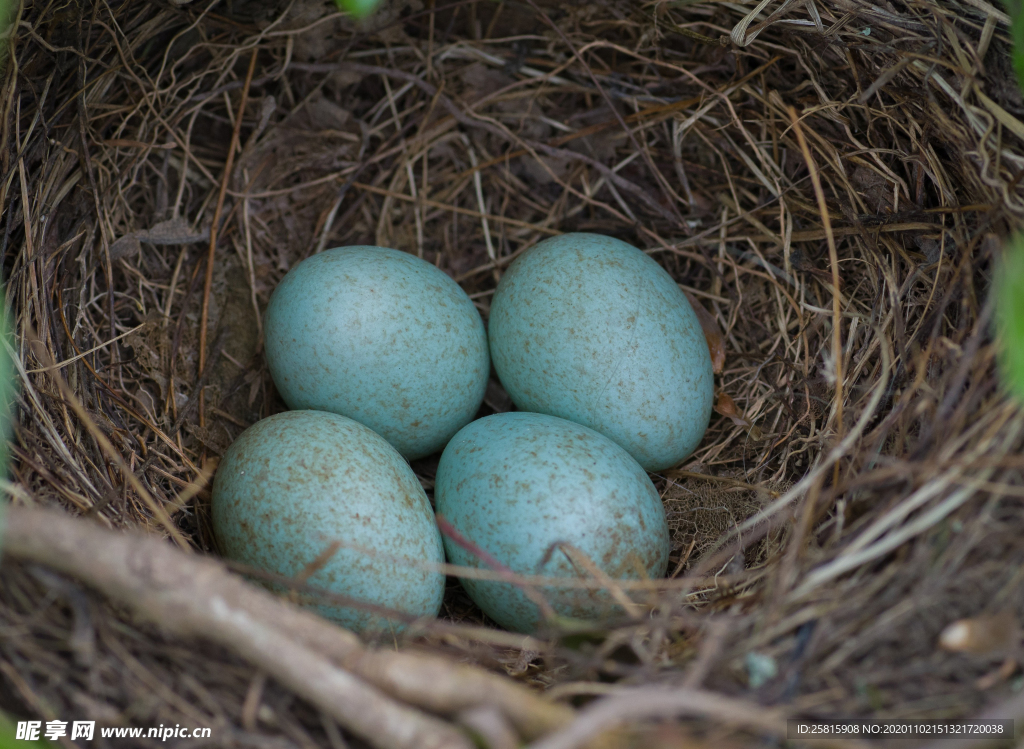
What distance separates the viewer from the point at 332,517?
148 cm

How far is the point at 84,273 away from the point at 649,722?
1.65 meters

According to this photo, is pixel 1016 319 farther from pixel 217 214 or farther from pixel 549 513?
pixel 217 214

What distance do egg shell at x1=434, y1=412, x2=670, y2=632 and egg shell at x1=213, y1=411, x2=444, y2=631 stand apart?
4.7 inches

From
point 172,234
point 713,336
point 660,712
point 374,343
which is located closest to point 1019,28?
point 713,336

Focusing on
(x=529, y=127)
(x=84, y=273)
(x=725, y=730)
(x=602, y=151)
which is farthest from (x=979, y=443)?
(x=84, y=273)

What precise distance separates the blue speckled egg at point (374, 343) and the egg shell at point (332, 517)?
16cm

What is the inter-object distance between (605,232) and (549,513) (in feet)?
3.34

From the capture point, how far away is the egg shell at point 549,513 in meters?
1.53

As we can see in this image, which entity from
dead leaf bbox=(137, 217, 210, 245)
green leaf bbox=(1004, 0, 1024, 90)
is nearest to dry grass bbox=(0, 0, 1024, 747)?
dead leaf bbox=(137, 217, 210, 245)

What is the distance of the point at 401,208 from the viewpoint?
2.26 metres

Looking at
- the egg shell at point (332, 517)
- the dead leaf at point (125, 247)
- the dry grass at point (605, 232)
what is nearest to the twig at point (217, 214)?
the dry grass at point (605, 232)

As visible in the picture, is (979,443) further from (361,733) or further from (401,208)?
(401,208)

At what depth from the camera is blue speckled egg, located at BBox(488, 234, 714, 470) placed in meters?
1.78

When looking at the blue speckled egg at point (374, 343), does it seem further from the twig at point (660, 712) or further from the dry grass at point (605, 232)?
the twig at point (660, 712)
